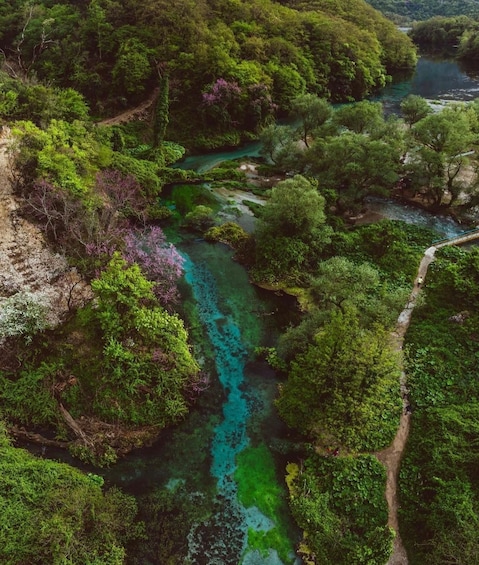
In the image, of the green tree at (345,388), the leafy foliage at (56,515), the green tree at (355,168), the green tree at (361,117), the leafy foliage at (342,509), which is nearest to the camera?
the leafy foliage at (56,515)

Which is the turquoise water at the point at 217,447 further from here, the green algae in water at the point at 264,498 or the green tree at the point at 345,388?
the green tree at the point at 345,388

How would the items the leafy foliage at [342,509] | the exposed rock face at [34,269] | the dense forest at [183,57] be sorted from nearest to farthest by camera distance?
1. the leafy foliage at [342,509]
2. the exposed rock face at [34,269]
3. the dense forest at [183,57]

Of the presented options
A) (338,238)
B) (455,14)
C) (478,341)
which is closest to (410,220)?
(338,238)

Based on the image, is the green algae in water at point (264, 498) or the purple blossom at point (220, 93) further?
the purple blossom at point (220, 93)

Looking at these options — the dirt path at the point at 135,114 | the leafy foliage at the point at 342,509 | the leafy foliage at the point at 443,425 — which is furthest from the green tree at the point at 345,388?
the dirt path at the point at 135,114

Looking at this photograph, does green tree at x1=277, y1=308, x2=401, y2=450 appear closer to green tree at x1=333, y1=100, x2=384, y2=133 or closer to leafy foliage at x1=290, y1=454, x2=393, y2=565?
leafy foliage at x1=290, y1=454, x2=393, y2=565

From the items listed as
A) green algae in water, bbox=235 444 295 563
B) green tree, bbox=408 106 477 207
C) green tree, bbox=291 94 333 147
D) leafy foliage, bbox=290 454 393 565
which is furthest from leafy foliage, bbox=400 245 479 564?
green tree, bbox=291 94 333 147

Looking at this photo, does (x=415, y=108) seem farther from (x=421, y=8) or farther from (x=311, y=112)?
(x=421, y=8)
